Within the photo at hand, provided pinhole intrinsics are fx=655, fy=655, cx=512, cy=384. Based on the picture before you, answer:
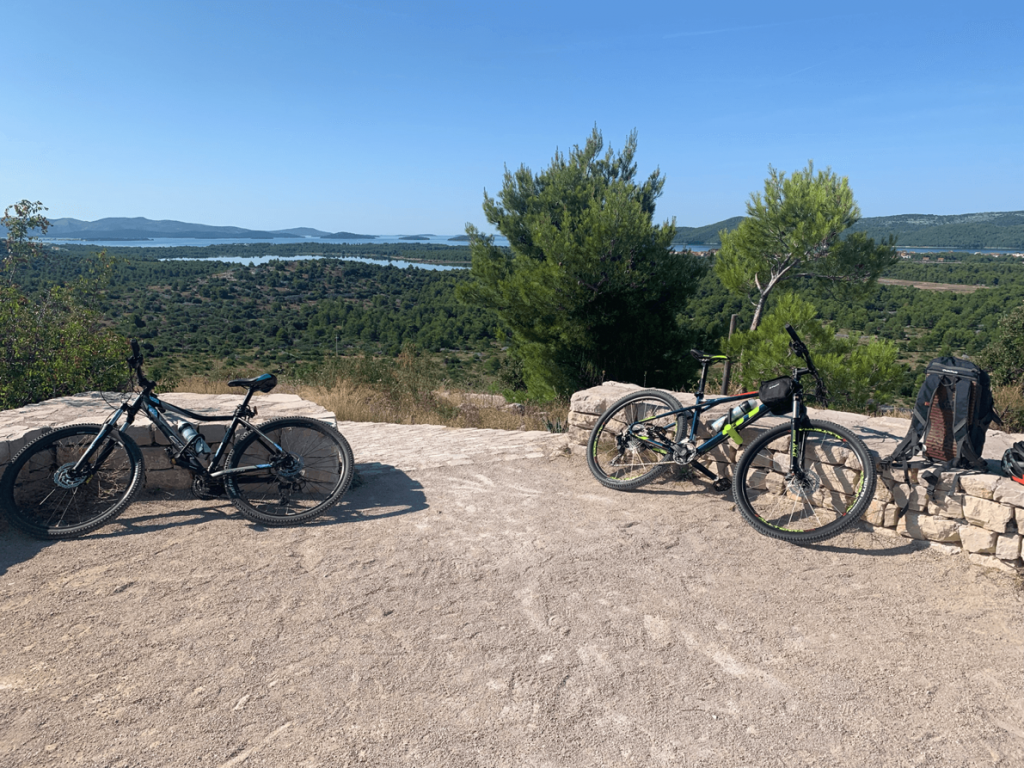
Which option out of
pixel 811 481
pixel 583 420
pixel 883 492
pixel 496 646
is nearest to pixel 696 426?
pixel 811 481

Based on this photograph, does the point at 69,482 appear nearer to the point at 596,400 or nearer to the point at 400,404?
the point at 596,400

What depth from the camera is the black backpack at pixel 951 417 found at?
401 centimetres

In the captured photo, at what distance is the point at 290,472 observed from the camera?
15.2 ft

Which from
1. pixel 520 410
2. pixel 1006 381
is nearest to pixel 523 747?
pixel 520 410

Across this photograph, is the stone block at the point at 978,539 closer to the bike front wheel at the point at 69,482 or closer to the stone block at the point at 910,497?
the stone block at the point at 910,497

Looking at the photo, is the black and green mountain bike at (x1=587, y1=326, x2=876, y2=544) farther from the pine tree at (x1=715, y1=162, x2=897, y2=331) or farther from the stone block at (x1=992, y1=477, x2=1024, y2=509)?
the pine tree at (x1=715, y1=162, x2=897, y2=331)

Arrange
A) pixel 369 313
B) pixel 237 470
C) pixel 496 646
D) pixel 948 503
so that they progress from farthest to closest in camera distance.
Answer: pixel 369 313
pixel 237 470
pixel 948 503
pixel 496 646

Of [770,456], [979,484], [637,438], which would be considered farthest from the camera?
[637,438]

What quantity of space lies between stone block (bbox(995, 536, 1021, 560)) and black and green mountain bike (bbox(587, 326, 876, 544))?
2.31ft

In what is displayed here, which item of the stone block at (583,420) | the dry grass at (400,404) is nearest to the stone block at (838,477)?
the stone block at (583,420)

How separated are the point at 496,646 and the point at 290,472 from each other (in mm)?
2209

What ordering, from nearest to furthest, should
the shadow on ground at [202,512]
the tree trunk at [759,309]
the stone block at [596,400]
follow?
the shadow on ground at [202,512] < the stone block at [596,400] < the tree trunk at [759,309]

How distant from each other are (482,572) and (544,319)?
14.0 metres

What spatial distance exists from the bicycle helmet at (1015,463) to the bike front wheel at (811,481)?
2.43ft
